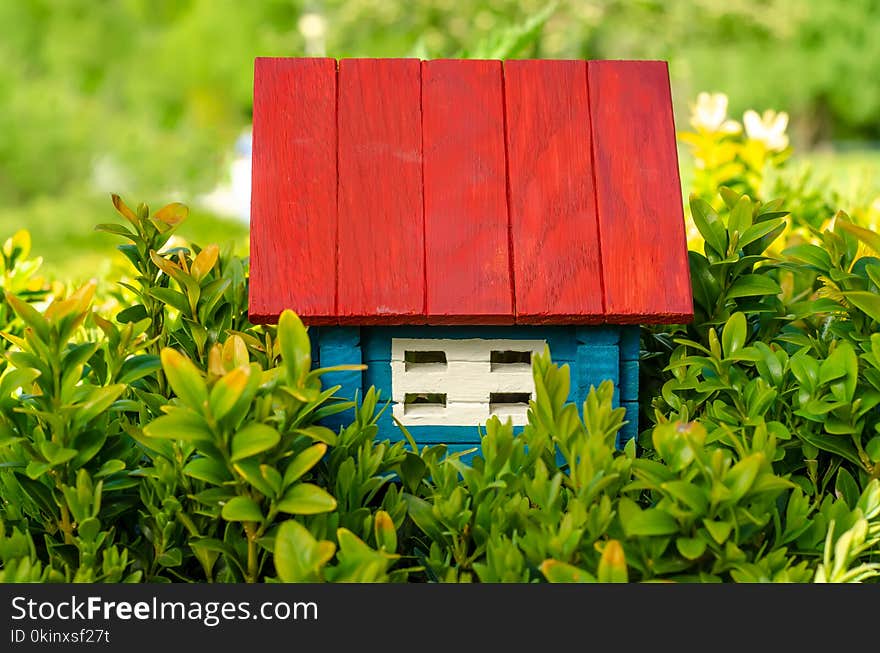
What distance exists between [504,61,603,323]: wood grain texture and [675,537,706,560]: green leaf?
414 millimetres

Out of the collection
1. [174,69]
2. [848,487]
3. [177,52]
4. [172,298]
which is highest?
[177,52]

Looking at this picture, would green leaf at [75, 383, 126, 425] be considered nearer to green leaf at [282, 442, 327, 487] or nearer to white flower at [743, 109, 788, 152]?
green leaf at [282, 442, 327, 487]

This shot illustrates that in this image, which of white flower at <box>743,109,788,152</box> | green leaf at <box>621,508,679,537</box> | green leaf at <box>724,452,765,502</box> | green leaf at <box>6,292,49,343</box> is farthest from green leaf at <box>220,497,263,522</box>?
white flower at <box>743,109,788,152</box>

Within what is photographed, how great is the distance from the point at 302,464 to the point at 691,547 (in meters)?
0.48

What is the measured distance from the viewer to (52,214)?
951 centimetres

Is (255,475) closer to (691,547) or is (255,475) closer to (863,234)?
(691,547)

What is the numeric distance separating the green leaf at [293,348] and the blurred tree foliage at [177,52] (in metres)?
8.24

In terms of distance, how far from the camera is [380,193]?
162cm

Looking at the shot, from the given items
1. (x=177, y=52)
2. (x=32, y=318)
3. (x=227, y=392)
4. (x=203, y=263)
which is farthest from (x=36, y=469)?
(x=177, y=52)

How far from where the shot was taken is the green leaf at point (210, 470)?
1236mm

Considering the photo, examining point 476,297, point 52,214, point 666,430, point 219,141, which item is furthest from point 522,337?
point 219,141

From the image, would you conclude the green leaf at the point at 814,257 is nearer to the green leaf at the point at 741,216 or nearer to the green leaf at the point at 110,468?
the green leaf at the point at 741,216

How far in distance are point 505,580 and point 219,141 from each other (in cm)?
1021

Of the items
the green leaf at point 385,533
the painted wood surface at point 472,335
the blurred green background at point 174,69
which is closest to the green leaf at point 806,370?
the painted wood surface at point 472,335
